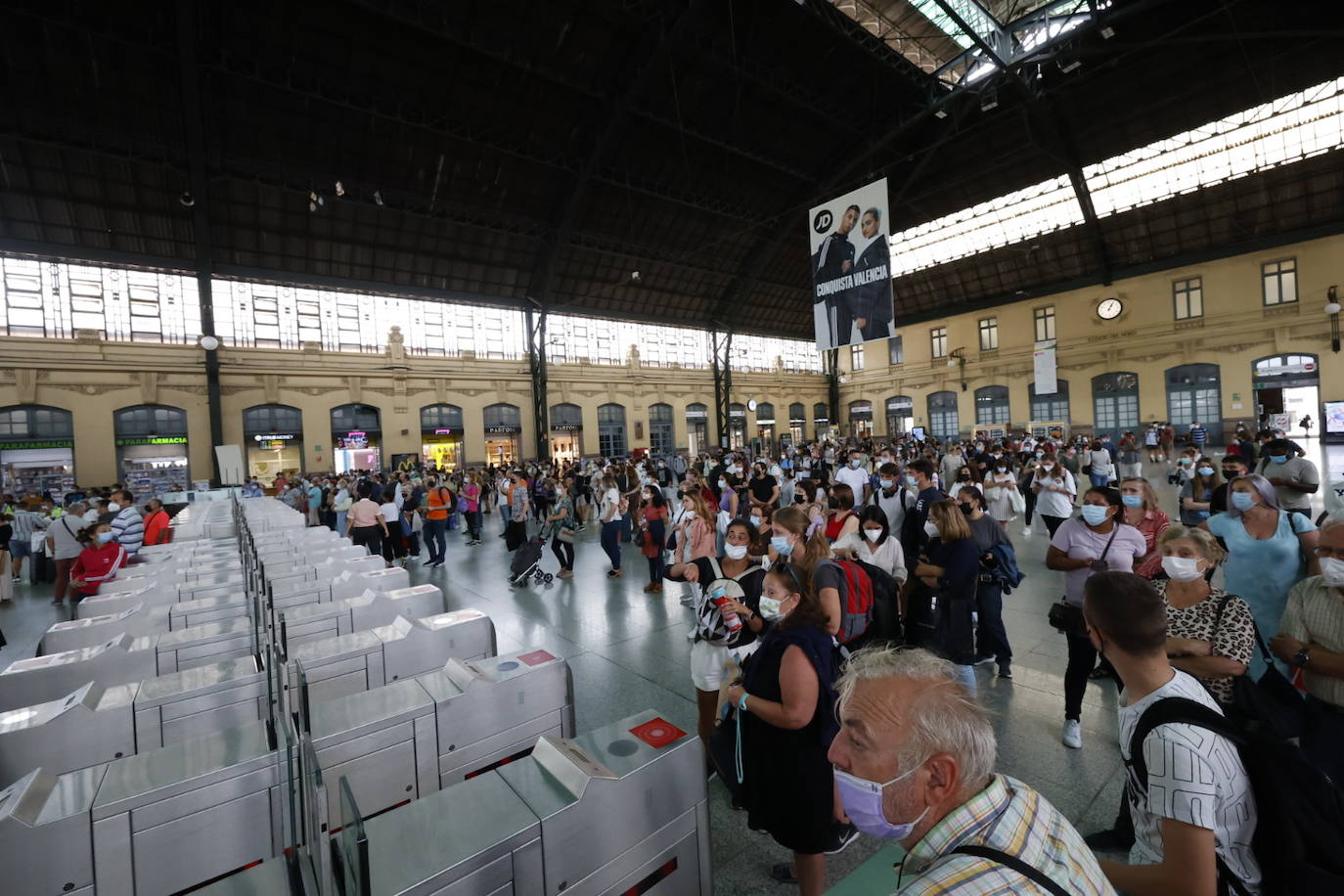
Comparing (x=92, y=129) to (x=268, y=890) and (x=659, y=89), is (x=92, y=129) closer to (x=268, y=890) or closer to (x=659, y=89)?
(x=659, y=89)

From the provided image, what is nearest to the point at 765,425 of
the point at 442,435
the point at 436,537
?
the point at 442,435

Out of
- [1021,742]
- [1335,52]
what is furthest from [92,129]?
[1335,52]

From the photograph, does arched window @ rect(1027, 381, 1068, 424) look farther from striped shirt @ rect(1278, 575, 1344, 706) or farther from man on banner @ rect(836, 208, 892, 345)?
striped shirt @ rect(1278, 575, 1344, 706)

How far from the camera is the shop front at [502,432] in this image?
84.6 ft

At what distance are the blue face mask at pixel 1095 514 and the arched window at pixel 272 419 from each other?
25.0 meters

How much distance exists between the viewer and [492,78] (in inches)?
651

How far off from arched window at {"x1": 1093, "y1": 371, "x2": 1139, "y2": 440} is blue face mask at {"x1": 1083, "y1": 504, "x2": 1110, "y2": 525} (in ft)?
103

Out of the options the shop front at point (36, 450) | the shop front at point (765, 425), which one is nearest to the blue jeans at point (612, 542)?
the shop front at point (36, 450)

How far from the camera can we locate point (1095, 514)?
12.9 ft

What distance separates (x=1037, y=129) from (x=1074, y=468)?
1655 centimetres

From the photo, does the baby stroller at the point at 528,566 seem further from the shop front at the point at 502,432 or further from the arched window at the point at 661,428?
the arched window at the point at 661,428

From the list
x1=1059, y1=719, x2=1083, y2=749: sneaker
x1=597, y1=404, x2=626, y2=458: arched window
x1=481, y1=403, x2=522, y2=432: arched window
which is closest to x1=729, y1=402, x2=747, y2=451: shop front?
x1=597, y1=404, x2=626, y2=458: arched window

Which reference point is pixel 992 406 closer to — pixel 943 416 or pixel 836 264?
pixel 943 416

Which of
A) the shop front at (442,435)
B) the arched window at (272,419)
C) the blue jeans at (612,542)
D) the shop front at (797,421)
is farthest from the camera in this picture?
the shop front at (797,421)
